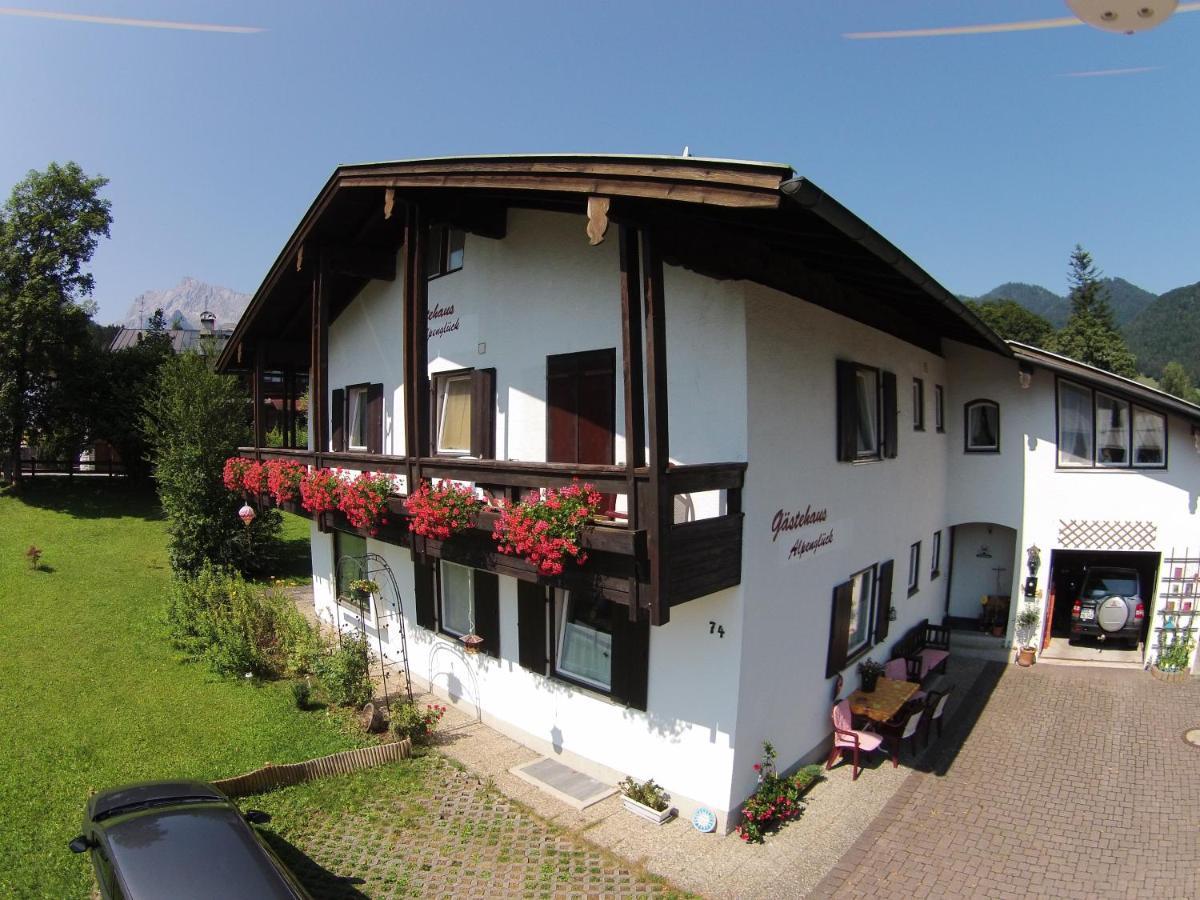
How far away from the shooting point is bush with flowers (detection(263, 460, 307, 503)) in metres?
13.0

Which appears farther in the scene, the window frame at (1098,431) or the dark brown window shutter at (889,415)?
the window frame at (1098,431)

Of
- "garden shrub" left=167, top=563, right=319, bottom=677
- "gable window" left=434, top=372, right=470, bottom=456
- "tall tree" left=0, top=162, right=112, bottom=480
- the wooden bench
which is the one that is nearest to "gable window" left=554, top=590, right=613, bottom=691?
"gable window" left=434, top=372, right=470, bottom=456

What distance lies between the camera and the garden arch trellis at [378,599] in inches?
498

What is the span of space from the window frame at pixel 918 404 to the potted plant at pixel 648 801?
8.53 m

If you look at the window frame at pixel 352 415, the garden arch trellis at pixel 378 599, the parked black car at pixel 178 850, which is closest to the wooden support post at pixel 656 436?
the parked black car at pixel 178 850

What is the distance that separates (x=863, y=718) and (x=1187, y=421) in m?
9.32

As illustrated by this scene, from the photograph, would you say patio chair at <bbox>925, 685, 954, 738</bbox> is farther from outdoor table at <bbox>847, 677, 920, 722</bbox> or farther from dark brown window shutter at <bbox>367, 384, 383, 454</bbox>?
dark brown window shutter at <bbox>367, 384, 383, 454</bbox>

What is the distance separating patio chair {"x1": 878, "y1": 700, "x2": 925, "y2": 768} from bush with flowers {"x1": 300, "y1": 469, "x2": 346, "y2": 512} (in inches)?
351

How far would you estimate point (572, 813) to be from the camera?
855 centimetres

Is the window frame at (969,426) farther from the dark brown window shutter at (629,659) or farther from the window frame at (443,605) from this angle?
the window frame at (443,605)

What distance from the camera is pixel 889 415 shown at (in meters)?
11.7

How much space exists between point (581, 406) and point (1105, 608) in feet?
41.9

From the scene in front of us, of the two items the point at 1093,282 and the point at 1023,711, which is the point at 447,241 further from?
the point at 1093,282

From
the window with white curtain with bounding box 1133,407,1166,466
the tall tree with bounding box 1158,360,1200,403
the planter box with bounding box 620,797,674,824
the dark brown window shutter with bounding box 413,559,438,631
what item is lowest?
the planter box with bounding box 620,797,674,824
